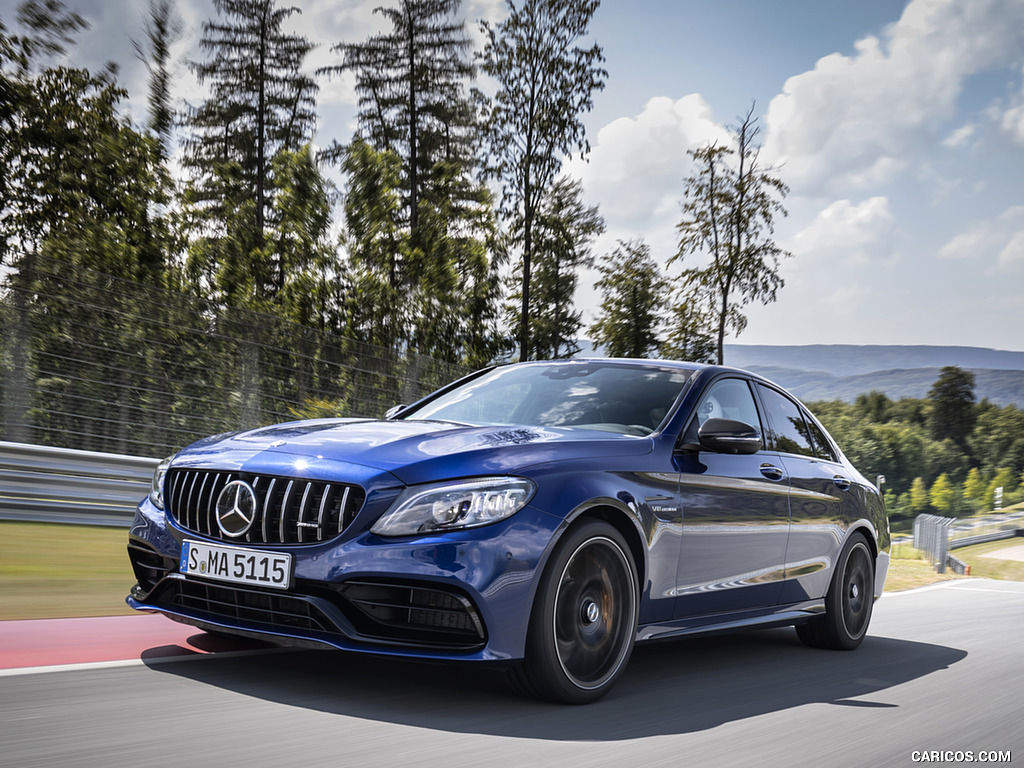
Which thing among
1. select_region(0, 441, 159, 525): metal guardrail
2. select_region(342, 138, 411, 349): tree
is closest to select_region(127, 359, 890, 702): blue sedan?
select_region(0, 441, 159, 525): metal guardrail

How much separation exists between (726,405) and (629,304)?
1180 inches

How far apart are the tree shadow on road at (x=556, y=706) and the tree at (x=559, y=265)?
19.2 m

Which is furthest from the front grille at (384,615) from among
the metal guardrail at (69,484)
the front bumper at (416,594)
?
the metal guardrail at (69,484)

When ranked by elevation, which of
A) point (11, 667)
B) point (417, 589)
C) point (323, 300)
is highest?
point (323, 300)

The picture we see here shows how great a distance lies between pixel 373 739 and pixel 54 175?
20.2 m

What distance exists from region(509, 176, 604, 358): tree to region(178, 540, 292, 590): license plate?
20652 mm

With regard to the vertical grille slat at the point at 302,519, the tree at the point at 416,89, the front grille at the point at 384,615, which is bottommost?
the front grille at the point at 384,615

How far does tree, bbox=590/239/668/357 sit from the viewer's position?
114 ft

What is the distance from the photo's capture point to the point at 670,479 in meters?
5.03

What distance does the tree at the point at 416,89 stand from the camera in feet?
101

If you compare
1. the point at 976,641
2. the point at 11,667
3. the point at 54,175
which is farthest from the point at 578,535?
the point at 54,175

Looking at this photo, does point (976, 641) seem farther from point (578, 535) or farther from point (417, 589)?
point (417, 589)

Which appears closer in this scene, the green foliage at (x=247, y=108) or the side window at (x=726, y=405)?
the side window at (x=726, y=405)

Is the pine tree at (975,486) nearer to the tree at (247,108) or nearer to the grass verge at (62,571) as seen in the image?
the tree at (247,108)
